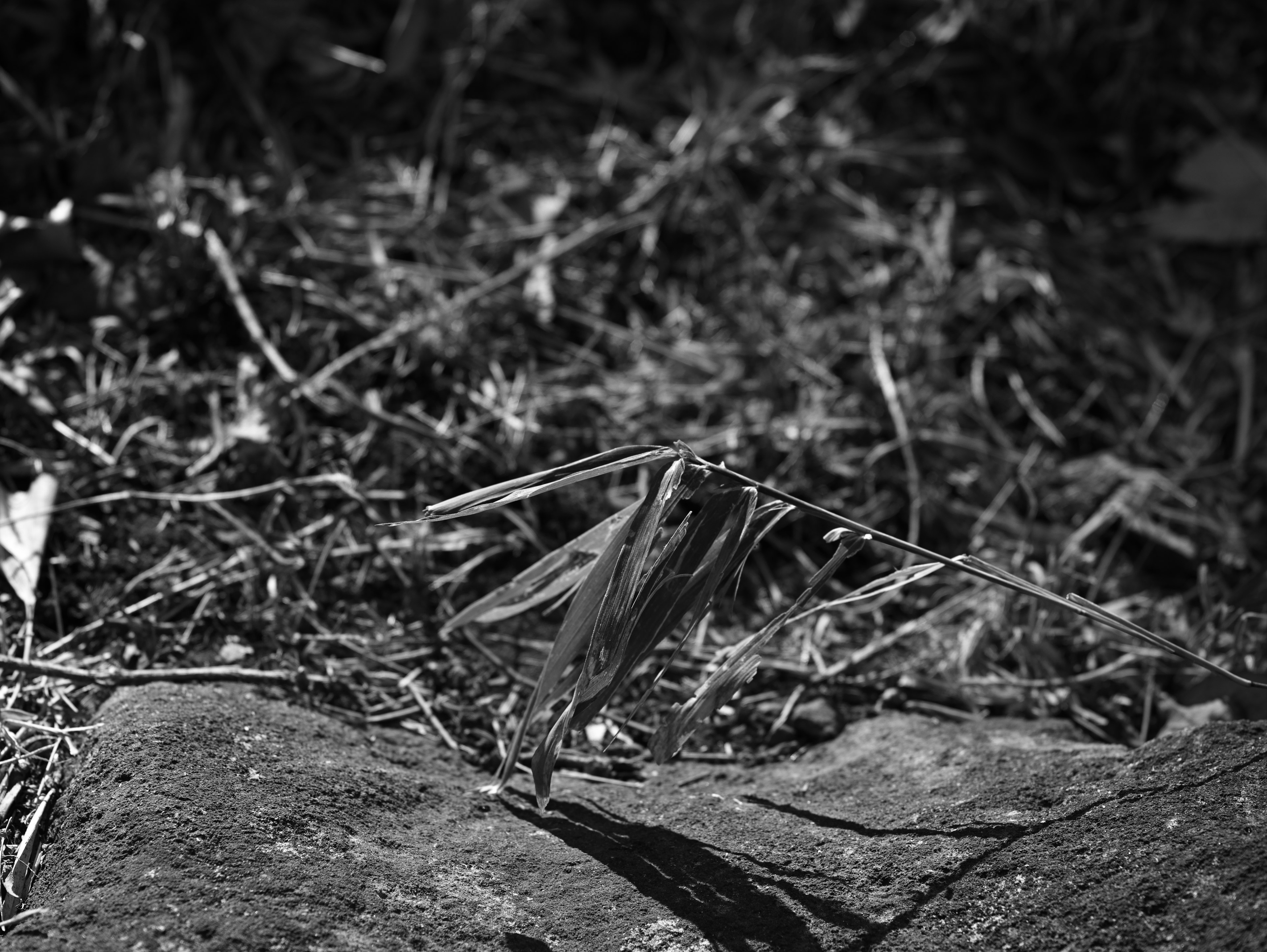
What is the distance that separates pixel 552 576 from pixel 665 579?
21 cm

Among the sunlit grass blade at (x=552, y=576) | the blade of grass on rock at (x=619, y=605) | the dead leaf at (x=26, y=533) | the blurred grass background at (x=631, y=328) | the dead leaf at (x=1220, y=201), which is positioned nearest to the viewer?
the blade of grass on rock at (x=619, y=605)

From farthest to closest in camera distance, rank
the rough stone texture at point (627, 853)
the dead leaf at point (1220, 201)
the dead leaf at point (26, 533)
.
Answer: the dead leaf at point (1220, 201), the dead leaf at point (26, 533), the rough stone texture at point (627, 853)

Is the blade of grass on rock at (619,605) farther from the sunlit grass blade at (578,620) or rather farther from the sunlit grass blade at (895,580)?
the sunlit grass blade at (895,580)

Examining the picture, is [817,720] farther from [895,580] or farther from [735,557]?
[735,557]

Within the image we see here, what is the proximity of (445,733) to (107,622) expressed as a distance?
503 mm

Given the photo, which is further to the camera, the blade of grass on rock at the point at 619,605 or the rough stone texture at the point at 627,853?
the blade of grass on rock at the point at 619,605

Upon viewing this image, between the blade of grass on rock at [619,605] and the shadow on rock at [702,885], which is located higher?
the blade of grass on rock at [619,605]

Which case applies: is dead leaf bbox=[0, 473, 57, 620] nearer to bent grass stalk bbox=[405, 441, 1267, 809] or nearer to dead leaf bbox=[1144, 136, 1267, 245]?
bent grass stalk bbox=[405, 441, 1267, 809]

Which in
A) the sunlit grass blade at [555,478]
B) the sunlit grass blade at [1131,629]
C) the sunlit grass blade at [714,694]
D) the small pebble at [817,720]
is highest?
the sunlit grass blade at [555,478]

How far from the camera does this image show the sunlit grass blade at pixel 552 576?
1.40 meters

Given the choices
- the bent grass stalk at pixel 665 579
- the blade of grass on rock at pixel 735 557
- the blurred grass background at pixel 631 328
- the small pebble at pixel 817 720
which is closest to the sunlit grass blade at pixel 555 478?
the bent grass stalk at pixel 665 579

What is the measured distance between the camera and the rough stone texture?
3.76ft

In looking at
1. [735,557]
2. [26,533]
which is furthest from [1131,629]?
[26,533]

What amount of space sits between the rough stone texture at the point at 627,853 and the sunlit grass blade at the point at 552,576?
0.24 metres
